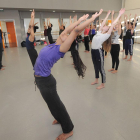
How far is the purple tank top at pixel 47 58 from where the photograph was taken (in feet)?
4.14

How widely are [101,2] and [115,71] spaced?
1015cm

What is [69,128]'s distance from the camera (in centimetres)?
167

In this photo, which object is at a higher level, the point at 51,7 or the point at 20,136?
the point at 51,7

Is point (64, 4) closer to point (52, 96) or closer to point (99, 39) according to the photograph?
point (99, 39)

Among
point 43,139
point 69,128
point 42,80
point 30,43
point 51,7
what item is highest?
point 51,7

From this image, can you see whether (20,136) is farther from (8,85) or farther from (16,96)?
(8,85)

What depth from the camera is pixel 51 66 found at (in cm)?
139

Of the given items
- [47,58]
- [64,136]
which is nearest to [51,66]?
[47,58]

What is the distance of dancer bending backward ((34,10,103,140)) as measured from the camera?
1.21 metres

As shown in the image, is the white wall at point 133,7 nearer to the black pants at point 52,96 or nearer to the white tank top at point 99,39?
the white tank top at point 99,39

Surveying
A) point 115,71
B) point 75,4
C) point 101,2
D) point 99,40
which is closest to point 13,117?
point 99,40

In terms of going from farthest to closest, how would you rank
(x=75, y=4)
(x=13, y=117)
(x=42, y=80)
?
(x=75, y=4) < (x=13, y=117) < (x=42, y=80)

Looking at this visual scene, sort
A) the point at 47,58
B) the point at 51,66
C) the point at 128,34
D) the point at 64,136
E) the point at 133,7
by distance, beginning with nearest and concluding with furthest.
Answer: the point at 47,58, the point at 51,66, the point at 64,136, the point at 128,34, the point at 133,7

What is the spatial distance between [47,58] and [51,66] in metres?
0.13
